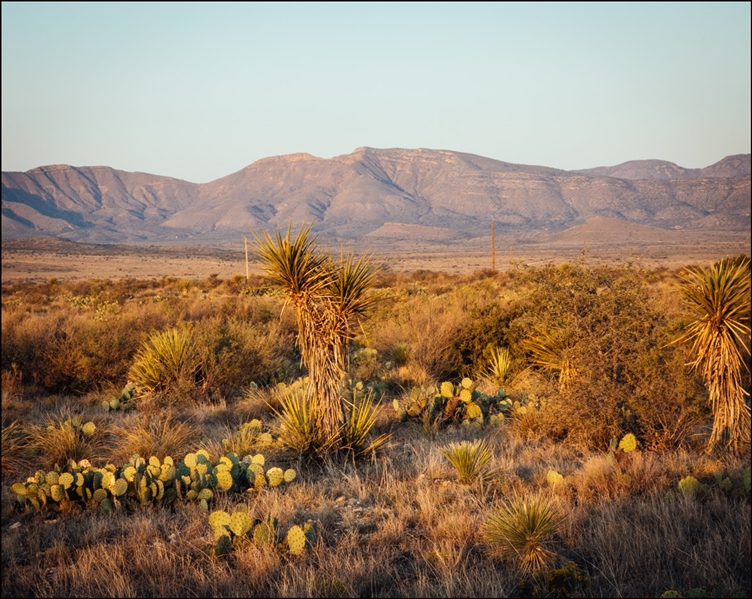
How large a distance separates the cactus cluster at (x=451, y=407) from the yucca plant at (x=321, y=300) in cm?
180

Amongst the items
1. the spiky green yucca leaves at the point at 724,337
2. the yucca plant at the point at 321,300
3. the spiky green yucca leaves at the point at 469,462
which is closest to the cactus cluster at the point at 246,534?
the spiky green yucca leaves at the point at 469,462

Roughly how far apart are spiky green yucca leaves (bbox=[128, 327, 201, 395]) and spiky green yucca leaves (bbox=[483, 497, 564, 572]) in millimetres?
6399

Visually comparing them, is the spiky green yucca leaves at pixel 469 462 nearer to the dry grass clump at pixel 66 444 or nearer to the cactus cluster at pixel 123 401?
the dry grass clump at pixel 66 444

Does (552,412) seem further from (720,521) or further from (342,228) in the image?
(342,228)

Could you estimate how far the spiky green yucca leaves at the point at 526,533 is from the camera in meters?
4.62

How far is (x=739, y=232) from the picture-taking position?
12362 cm

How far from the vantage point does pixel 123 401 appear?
32.1 feet

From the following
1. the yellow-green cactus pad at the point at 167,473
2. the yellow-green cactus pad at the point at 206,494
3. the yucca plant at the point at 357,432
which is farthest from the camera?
the yucca plant at the point at 357,432

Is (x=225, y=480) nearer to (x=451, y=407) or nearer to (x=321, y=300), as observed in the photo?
(x=321, y=300)

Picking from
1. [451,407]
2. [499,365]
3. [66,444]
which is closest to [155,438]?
[66,444]

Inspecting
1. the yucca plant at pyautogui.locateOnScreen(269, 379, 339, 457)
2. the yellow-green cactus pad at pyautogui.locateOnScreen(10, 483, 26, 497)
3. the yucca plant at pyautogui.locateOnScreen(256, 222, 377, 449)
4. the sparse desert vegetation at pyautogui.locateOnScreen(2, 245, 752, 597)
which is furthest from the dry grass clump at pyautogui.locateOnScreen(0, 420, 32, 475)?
the yucca plant at pyautogui.locateOnScreen(256, 222, 377, 449)

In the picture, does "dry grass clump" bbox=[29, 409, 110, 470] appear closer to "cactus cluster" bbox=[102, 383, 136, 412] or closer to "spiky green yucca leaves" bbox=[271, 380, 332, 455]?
"cactus cluster" bbox=[102, 383, 136, 412]

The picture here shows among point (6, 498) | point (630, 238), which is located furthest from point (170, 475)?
point (630, 238)

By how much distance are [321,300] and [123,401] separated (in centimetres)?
443
